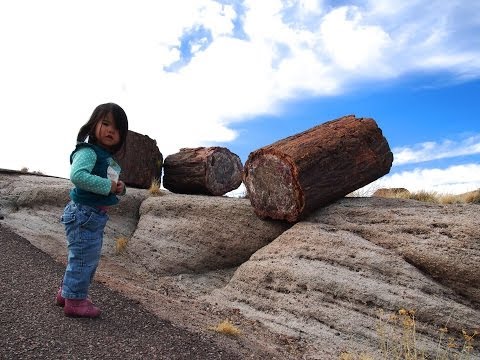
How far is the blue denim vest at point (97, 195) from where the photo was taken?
17.3ft

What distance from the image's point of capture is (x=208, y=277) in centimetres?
920

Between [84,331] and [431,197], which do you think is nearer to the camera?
[84,331]

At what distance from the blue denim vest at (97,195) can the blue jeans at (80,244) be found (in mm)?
70

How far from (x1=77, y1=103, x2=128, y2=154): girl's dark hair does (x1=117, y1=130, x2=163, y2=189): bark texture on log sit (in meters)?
6.43

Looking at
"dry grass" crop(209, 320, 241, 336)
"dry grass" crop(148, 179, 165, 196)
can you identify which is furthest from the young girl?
"dry grass" crop(148, 179, 165, 196)

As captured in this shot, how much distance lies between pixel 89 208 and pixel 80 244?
0.40 m

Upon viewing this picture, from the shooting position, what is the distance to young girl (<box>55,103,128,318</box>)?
528cm

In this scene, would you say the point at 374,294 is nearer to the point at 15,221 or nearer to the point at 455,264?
the point at 455,264

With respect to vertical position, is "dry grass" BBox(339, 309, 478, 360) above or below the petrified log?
below

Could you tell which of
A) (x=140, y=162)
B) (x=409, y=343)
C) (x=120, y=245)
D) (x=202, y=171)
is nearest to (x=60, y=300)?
(x=120, y=245)

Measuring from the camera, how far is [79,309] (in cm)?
536

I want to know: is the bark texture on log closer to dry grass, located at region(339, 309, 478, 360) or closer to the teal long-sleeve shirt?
the teal long-sleeve shirt

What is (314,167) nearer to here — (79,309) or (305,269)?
(305,269)

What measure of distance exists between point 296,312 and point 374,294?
1165 millimetres
